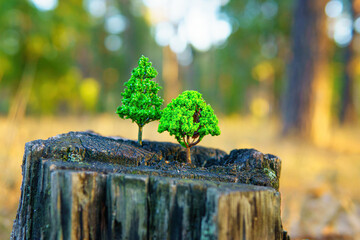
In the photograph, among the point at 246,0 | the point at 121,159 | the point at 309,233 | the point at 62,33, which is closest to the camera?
the point at 121,159

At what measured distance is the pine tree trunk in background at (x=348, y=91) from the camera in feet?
48.8

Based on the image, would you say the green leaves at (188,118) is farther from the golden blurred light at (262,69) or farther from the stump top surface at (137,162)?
the golden blurred light at (262,69)

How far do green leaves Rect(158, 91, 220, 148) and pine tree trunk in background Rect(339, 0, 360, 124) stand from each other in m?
15.1

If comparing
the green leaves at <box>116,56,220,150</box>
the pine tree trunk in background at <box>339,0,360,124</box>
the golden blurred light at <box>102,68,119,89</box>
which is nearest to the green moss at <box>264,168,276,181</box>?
the green leaves at <box>116,56,220,150</box>

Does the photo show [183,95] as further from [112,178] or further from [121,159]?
[112,178]

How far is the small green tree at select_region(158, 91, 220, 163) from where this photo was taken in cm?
241

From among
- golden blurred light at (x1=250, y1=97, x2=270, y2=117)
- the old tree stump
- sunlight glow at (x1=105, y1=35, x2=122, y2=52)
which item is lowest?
the old tree stump

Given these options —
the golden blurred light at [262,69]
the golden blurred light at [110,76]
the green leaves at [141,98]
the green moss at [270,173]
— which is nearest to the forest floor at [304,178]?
the green moss at [270,173]

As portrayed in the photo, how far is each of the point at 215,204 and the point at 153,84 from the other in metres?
1.33

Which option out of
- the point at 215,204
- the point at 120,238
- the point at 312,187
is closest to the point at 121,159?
the point at 120,238

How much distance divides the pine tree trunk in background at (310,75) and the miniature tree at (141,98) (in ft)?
23.3

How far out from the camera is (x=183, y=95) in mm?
2533

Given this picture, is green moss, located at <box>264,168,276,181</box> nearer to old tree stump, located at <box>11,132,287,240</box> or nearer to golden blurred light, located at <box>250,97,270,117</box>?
old tree stump, located at <box>11,132,287,240</box>

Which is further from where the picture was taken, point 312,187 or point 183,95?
point 312,187
